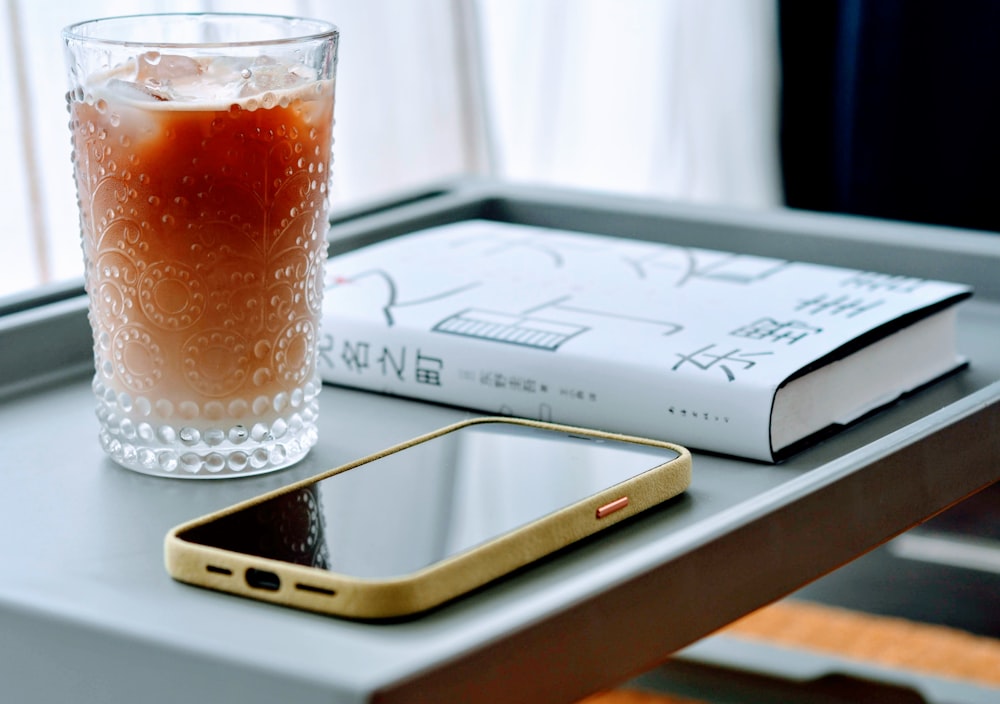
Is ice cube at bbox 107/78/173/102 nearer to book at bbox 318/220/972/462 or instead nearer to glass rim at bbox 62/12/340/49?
glass rim at bbox 62/12/340/49

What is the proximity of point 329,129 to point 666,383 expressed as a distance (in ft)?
0.52

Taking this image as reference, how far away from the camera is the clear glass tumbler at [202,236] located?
1.55 ft

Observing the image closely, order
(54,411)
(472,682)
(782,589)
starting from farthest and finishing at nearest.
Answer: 1. (54,411)
2. (782,589)
3. (472,682)

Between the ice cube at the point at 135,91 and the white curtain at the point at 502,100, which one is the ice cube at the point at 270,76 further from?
the white curtain at the point at 502,100

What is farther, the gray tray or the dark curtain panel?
the dark curtain panel

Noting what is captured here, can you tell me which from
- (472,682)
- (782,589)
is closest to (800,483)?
(782,589)

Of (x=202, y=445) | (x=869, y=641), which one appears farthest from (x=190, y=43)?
(x=869, y=641)

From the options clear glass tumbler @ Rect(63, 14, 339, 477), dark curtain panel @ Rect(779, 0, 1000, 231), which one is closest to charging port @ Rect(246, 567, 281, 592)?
clear glass tumbler @ Rect(63, 14, 339, 477)

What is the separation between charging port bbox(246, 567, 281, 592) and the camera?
1.29 feet

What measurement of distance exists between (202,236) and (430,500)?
0.39ft

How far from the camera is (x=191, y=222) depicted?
0.48 m

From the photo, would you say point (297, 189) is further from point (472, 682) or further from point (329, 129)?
point (472, 682)

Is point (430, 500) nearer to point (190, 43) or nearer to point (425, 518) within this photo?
point (425, 518)

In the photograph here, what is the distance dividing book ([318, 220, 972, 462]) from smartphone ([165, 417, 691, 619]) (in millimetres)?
40
